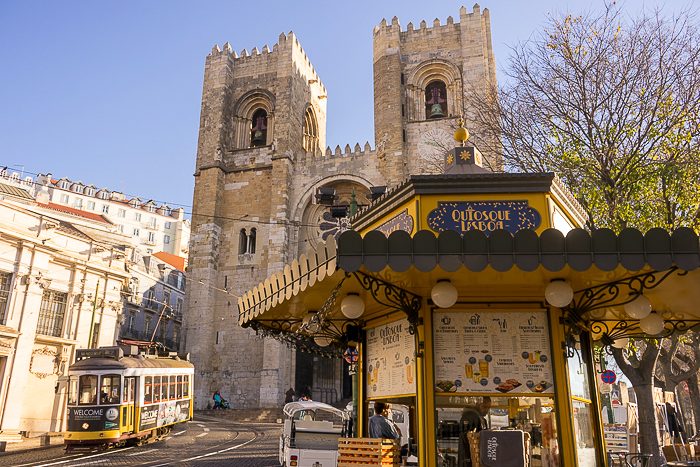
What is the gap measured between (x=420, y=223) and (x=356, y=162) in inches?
899

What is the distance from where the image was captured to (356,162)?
2781cm

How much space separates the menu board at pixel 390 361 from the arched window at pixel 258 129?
987 inches

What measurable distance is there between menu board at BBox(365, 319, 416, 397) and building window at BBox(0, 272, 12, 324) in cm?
1452

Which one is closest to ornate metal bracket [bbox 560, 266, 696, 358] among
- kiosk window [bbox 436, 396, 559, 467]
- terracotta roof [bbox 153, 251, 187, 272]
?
kiosk window [bbox 436, 396, 559, 467]

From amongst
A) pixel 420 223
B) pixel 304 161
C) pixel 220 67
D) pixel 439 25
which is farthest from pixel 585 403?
pixel 220 67

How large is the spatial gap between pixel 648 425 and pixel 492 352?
6181 mm

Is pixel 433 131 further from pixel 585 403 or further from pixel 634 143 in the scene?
pixel 585 403

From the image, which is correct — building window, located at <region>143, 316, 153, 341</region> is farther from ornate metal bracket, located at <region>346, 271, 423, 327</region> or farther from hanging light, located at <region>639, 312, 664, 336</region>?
hanging light, located at <region>639, 312, 664, 336</region>

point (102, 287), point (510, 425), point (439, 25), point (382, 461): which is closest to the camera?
point (382, 461)

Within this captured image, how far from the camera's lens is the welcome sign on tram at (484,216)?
5.25 meters

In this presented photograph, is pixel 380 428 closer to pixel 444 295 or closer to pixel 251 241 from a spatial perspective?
pixel 444 295

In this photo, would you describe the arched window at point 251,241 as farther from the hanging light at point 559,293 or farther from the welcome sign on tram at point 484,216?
the hanging light at point 559,293

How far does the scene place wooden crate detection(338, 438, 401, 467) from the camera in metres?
5.16

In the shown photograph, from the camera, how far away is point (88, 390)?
1295cm
